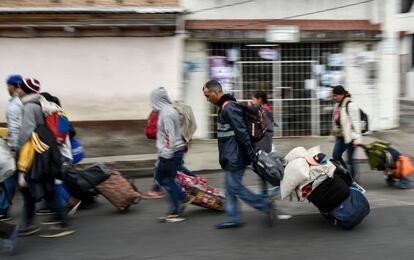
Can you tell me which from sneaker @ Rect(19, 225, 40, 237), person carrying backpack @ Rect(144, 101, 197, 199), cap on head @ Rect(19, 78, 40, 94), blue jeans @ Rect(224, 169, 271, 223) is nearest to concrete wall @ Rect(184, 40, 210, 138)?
person carrying backpack @ Rect(144, 101, 197, 199)

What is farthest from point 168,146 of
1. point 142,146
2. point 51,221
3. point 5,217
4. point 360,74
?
point 360,74

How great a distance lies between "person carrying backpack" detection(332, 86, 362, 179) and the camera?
721 cm

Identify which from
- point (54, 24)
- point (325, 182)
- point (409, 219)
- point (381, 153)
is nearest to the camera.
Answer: point (325, 182)

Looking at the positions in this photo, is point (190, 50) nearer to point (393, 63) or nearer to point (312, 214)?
point (393, 63)

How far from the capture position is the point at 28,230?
5.53 m

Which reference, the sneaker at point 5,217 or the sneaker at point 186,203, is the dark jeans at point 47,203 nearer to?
the sneaker at point 5,217

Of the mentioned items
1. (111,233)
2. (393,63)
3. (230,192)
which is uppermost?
(393,63)

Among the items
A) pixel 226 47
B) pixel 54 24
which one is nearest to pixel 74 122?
pixel 54 24

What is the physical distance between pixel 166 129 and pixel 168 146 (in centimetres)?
20

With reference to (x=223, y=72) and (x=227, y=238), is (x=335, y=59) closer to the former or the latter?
(x=223, y=72)

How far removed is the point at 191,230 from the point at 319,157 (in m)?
1.67

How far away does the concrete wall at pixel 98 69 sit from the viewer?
11.5 metres

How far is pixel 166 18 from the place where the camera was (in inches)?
443

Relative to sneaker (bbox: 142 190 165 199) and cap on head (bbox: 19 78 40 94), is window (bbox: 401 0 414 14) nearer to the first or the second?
sneaker (bbox: 142 190 165 199)
